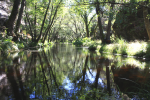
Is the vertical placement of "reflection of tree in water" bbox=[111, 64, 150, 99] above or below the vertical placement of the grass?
below

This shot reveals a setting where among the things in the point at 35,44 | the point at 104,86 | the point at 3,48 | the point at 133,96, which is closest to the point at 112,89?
the point at 104,86

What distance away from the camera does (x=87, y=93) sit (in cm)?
282

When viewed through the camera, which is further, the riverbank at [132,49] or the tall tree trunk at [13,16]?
the tall tree trunk at [13,16]

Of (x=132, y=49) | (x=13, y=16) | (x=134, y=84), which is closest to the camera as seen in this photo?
(x=134, y=84)

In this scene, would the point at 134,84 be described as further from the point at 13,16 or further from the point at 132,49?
the point at 13,16

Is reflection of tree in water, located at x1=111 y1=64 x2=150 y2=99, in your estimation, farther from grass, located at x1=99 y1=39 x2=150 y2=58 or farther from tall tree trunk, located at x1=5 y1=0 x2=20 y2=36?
tall tree trunk, located at x1=5 y1=0 x2=20 y2=36

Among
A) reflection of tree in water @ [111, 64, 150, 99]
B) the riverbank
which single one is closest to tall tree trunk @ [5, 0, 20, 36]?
the riverbank

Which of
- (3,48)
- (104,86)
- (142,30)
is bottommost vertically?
(104,86)

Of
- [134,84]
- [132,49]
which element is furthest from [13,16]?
[134,84]

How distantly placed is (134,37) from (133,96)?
628 inches

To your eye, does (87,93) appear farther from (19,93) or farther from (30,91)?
(19,93)

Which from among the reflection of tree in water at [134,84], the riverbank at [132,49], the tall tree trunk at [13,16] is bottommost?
the reflection of tree in water at [134,84]

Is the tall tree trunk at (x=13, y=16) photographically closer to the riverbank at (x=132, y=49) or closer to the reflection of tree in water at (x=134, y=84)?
the riverbank at (x=132, y=49)

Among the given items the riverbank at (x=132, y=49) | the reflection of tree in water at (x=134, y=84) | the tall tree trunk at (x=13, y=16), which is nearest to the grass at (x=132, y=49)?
the riverbank at (x=132, y=49)
